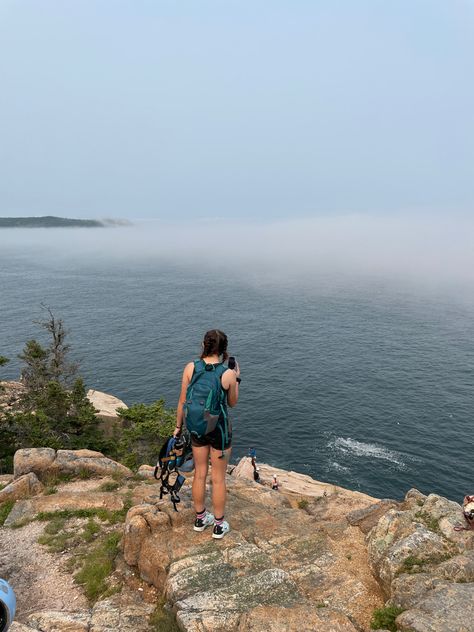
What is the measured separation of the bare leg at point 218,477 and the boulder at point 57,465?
658 cm

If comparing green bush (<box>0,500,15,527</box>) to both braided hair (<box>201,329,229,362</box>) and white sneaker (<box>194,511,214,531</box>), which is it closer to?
white sneaker (<box>194,511,214,531</box>)

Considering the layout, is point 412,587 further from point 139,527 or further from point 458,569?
point 139,527

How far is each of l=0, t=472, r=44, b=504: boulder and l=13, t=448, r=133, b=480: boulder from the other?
1032mm

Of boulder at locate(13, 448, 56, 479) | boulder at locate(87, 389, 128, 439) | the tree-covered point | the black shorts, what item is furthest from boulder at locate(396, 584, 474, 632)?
boulder at locate(87, 389, 128, 439)

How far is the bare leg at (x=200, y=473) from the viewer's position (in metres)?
7.54

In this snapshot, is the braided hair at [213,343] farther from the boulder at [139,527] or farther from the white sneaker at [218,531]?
the boulder at [139,527]

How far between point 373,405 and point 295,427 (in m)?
12.0

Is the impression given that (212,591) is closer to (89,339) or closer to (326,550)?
(326,550)

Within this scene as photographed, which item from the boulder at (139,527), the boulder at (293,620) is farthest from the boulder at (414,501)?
the boulder at (139,527)

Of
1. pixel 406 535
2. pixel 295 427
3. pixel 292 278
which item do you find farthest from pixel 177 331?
pixel 292 278

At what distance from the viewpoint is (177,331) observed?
Result: 275ft

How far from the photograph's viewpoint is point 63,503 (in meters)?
11.1

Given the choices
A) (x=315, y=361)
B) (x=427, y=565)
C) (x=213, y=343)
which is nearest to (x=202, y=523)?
(x=213, y=343)

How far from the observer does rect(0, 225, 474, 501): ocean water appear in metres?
42.4
